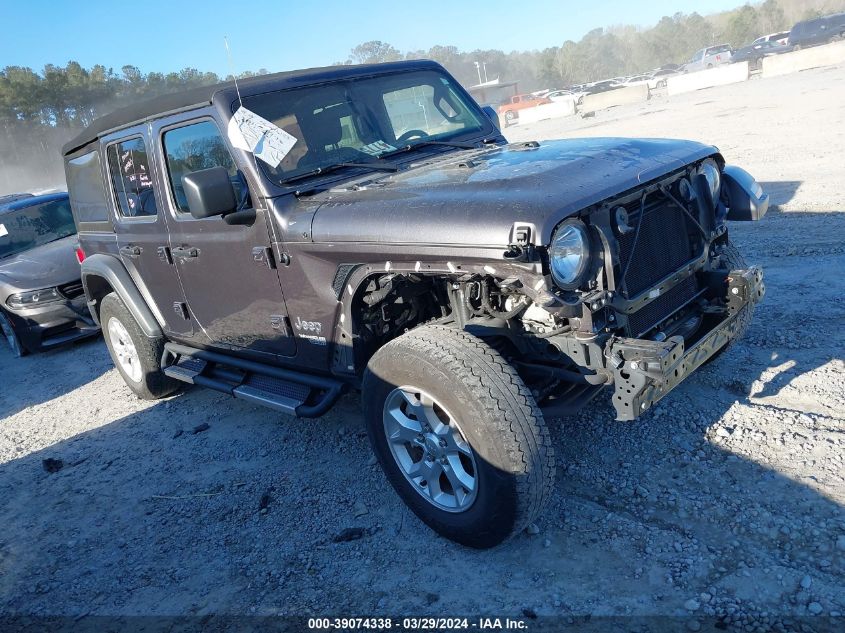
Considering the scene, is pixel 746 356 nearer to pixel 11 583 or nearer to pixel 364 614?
pixel 364 614

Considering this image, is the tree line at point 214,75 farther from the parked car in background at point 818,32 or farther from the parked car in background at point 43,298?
the parked car in background at point 818,32

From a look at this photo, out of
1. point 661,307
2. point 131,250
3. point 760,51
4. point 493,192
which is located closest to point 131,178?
point 131,250

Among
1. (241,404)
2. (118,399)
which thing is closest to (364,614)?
(241,404)

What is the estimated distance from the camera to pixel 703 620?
2531 millimetres

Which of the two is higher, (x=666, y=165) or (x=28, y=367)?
(x=666, y=165)

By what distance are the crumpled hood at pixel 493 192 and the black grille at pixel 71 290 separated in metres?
5.34

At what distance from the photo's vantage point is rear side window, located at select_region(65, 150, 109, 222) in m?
5.33

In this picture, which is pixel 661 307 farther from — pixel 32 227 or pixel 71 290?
pixel 32 227

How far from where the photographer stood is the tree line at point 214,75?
45688 mm

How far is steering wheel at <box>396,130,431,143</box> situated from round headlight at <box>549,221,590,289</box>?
1.78 m

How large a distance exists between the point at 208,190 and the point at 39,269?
559cm

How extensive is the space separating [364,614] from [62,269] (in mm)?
6549

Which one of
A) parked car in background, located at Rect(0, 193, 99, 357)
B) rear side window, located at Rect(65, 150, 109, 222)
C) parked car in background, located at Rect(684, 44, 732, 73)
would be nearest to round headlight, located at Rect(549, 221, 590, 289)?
rear side window, located at Rect(65, 150, 109, 222)

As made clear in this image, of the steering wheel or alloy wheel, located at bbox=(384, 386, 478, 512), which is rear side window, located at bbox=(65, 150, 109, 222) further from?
alloy wheel, located at bbox=(384, 386, 478, 512)
